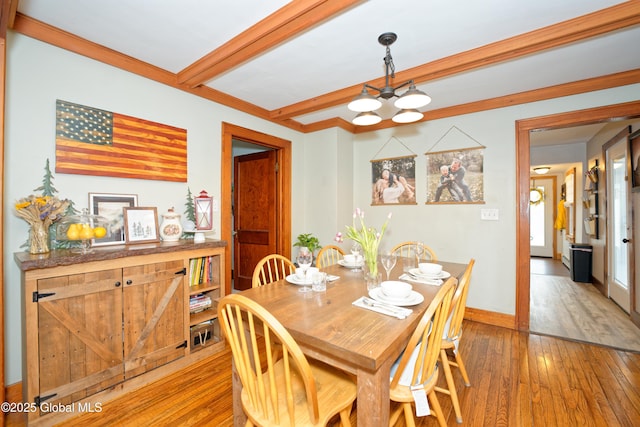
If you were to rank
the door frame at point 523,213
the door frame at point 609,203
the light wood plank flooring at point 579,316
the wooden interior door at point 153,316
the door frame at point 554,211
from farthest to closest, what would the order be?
the door frame at point 554,211
the door frame at point 609,203
the door frame at point 523,213
the light wood plank flooring at point 579,316
the wooden interior door at point 153,316

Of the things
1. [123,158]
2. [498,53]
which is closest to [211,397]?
[123,158]

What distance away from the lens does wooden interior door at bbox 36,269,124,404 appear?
1534mm

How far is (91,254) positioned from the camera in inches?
65.3

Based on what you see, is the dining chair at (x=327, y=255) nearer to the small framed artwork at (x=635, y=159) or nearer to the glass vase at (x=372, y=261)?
the glass vase at (x=372, y=261)

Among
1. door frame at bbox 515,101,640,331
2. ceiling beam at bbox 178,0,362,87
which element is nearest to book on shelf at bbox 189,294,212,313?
ceiling beam at bbox 178,0,362,87

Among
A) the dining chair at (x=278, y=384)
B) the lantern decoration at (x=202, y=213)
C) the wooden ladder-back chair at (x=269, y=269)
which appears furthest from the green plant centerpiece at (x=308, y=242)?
the dining chair at (x=278, y=384)

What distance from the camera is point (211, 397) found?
1.83 m

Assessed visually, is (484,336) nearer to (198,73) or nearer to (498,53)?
(498,53)

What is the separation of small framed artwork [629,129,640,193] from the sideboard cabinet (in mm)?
4383

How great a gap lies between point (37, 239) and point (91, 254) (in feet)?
1.21

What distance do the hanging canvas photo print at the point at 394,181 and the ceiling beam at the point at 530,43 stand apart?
1.29m

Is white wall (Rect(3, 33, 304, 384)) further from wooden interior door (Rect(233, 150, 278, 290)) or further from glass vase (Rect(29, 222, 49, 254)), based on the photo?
wooden interior door (Rect(233, 150, 278, 290))

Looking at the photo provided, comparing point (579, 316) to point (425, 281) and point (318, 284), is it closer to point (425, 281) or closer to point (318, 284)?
point (425, 281)

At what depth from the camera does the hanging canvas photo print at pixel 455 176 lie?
309cm
